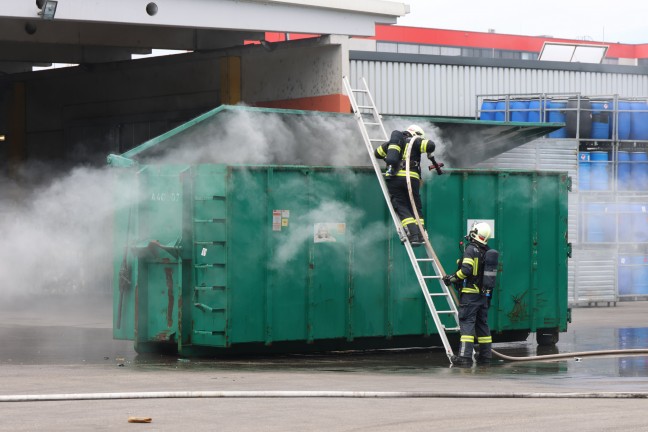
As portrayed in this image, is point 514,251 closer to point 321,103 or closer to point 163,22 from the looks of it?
point 163,22

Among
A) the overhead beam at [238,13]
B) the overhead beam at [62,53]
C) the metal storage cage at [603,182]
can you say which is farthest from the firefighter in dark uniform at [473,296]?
the overhead beam at [62,53]

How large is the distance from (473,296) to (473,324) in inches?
13.3

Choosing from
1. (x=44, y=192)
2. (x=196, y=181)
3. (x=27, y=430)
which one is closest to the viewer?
(x=27, y=430)

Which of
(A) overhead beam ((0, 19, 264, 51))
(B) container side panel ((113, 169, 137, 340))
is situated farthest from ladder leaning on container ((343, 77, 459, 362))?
(A) overhead beam ((0, 19, 264, 51))

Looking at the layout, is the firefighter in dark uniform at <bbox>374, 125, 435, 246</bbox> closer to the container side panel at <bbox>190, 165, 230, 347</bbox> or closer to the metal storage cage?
the container side panel at <bbox>190, 165, 230, 347</bbox>

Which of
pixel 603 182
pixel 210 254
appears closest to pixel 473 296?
pixel 210 254

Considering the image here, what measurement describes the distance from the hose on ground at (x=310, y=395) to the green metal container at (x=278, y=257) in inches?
133

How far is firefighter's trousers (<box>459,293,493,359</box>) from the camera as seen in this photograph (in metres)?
14.3

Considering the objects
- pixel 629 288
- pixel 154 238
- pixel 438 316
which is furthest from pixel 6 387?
pixel 629 288

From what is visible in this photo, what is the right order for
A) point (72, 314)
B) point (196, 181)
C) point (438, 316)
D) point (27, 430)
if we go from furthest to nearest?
point (72, 314) → point (438, 316) → point (196, 181) → point (27, 430)

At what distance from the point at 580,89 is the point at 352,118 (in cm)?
1366

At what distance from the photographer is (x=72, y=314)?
23.2m

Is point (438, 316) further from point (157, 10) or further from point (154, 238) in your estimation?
point (157, 10)

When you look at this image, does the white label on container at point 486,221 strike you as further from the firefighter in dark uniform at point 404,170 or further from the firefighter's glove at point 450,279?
the firefighter's glove at point 450,279
